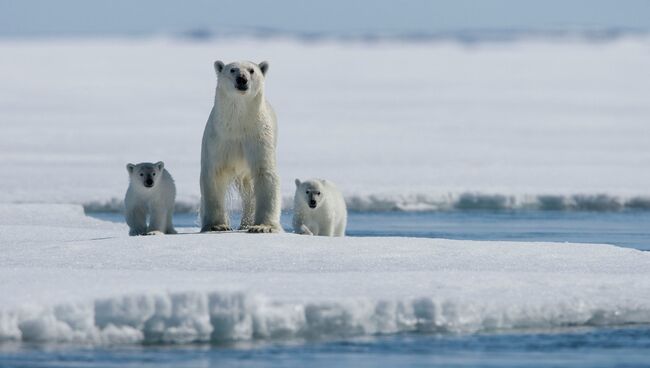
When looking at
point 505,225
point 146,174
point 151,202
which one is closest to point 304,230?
point 151,202

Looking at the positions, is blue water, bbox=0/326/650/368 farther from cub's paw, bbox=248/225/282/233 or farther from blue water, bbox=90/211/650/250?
blue water, bbox=90/211/650/250

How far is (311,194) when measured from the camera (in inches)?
319

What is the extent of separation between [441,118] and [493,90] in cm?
676

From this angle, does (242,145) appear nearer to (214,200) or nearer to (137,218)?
(214,200)

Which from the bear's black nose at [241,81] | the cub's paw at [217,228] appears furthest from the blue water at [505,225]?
the bear's black nose at [241,81]

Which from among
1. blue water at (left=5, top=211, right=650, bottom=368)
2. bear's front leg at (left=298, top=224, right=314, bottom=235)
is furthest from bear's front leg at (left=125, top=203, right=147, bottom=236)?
blue water at (left=5, top=211, right=650, bottom=368)

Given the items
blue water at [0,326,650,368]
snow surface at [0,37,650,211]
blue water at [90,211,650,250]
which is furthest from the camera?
snow surface at [0,37,650,211]

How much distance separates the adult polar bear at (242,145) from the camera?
281 inches

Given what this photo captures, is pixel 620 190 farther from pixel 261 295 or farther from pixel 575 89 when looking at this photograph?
pixel 575 89

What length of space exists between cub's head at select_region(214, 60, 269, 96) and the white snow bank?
0.77 meters

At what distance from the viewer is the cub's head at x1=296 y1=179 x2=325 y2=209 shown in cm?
809

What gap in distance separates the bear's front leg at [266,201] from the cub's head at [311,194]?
794 mm

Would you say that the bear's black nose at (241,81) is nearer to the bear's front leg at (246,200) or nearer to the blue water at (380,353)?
the bear's front leg at (246,200)

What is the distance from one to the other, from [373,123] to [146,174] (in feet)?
47.8
